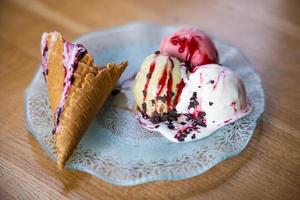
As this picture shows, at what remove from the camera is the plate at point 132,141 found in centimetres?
85

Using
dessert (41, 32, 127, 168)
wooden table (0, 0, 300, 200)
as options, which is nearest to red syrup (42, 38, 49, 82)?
dessert (41, 32, 127, 168)

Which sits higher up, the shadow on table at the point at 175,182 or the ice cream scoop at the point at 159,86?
the ice cream scoop at the point at 159,86

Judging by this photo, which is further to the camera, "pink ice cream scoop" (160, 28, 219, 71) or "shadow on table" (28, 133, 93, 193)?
"pink ice cream scoop" (160, 28, 219, 71)

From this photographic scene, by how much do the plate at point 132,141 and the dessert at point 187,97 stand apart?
23mm

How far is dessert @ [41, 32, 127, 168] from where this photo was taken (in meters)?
0.88

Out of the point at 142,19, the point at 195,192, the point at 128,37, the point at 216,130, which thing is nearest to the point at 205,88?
the point at 216,130

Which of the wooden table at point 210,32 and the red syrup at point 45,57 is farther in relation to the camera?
the red syrup at point 45,57

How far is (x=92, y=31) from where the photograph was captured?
4.17 feet

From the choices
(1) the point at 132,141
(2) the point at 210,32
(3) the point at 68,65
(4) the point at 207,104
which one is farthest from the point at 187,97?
(2) the point at 210,32

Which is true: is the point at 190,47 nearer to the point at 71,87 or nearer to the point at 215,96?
the point at 215,96

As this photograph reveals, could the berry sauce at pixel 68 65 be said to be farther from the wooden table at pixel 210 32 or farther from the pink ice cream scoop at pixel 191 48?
the pink ice cream scoop at pixel 191 48

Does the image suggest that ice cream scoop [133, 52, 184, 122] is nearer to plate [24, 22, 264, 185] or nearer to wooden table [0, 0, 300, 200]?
plate [24, 22, 264, 185]

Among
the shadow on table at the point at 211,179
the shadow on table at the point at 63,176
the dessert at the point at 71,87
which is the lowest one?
the shadow on table at the point at 63,176

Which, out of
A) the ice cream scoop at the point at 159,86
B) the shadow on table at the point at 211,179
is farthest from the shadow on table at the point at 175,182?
the ice cream scoop at the point at 159,86
